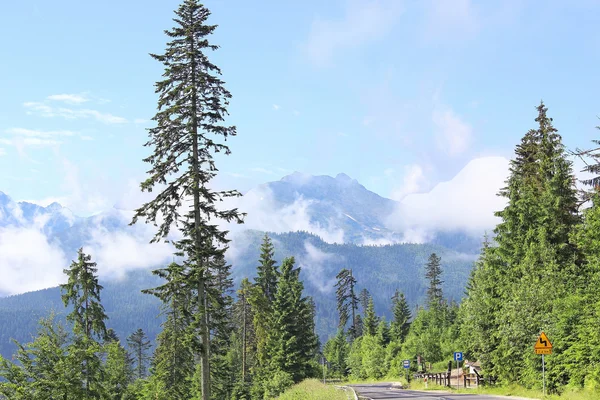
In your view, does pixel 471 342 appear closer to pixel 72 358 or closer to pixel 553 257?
pixel 553 257

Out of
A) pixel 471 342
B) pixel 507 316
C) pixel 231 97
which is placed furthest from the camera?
pixel 471 342

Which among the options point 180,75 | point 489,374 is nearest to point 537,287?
point 489,374

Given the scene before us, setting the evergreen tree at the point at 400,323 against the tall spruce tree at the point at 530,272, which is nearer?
the tall spruce tree at the point at 530,272

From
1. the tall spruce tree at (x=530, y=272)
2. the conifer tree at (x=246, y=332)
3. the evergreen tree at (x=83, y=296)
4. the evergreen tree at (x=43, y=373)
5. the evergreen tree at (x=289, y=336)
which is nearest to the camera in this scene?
the evergreen tree at (x=43, y=373)

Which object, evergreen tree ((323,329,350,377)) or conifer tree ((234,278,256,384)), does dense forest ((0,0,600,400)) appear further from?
evergreen tree ((323,329,350,377))

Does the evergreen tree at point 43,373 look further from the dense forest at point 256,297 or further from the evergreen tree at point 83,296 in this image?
the evergreen tree at point 83,296

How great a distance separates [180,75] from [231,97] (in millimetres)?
2523

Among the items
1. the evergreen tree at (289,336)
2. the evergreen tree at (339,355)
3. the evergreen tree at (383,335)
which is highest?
the evergreen tree at (289,336)

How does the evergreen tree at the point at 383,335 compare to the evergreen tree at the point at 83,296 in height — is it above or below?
below

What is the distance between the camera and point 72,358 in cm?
2483

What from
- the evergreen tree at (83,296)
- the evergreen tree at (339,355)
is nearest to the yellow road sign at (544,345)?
the evergreen tree at (83,296)

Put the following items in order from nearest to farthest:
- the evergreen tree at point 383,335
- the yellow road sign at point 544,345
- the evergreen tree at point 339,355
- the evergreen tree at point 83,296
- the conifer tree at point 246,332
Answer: the yellow road sign at point 544,345
the evergreen tree at point 83,296
the conifer tree at point 246,332
the evergreen tree at point 383,335
the evergreen tree at point 339,355

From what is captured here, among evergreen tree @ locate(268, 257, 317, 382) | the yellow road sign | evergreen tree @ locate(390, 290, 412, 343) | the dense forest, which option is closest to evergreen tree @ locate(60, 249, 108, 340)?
the dense forest

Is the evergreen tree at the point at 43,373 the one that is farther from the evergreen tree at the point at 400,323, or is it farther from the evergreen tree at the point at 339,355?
the evergreen tree at the point at 339,355
